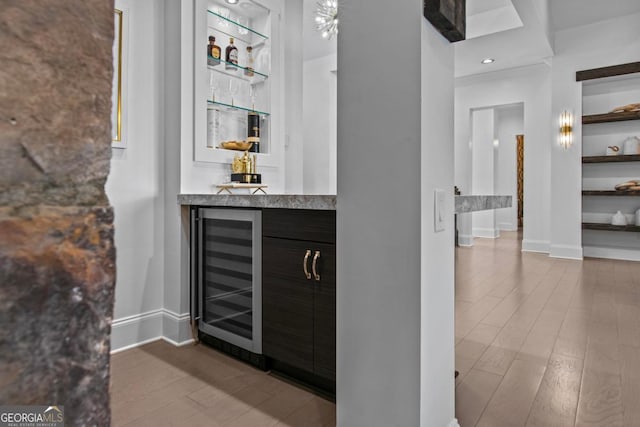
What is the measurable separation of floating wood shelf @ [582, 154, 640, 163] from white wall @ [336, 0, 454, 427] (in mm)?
5097

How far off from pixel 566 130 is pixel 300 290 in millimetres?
5374

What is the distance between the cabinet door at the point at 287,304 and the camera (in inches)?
69.0

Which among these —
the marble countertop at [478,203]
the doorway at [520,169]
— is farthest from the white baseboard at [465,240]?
the marble countertop at [478,203]

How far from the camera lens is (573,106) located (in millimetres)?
5410

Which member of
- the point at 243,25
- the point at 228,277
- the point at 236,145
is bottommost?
the point at 228,277

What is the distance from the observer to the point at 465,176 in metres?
6.92

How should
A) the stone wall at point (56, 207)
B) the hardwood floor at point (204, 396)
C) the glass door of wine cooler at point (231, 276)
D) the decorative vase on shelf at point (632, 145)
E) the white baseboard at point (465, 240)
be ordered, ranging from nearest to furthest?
the stone wall at point (56, 207) < the hardwood floor at point (204, 396) < the glass door of wine cooler at point (231, 276) < the decorative vase on shelf at point (632, 145) < the white baseboard at point (465, 240)

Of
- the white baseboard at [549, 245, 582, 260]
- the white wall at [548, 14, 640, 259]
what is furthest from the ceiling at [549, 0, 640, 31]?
the white baseboard at [549, 245, 582, 260]

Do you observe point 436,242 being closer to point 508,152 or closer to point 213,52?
point 213,52

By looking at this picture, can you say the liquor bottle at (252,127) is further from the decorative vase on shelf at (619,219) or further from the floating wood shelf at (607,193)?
the decorative vase on shelf at (619,219)

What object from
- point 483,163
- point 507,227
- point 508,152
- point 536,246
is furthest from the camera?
point 507,227

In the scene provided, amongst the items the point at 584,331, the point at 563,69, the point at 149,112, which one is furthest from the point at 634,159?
the point at 149,112

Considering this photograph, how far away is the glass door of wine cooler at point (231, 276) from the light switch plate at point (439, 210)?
1.01 metres

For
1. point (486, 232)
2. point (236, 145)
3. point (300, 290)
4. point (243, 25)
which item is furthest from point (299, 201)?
point (486, 232)
